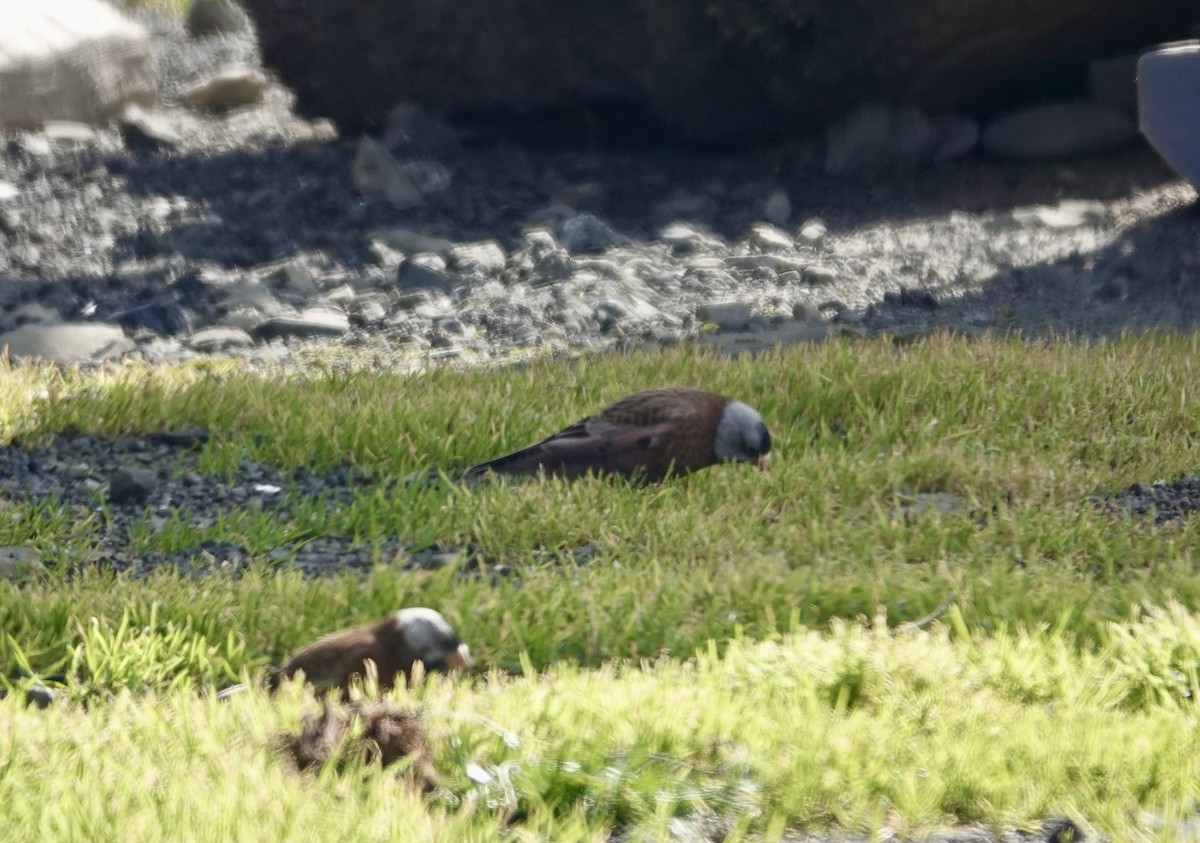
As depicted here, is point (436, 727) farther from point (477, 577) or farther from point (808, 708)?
point (477, 577)

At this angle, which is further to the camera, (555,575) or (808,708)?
(555,575)

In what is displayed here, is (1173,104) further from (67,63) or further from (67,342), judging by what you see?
(67,63)

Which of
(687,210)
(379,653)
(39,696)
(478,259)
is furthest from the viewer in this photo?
(687,210)

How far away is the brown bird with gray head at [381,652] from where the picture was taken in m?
3.65

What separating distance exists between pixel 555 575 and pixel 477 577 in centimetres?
32

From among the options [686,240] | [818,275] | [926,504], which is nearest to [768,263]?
[818,275]

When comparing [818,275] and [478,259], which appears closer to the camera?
[818,275]

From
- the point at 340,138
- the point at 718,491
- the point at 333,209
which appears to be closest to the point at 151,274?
the point at 333,209

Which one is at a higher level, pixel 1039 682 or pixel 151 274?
pixel 1039 682

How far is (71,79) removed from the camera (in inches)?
483

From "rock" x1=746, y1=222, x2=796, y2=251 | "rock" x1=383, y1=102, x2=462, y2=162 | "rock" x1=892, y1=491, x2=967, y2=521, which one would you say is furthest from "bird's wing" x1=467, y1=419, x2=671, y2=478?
"rock" x1=383, y1=102, x2=462, y2=162

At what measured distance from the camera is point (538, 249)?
32.0ft

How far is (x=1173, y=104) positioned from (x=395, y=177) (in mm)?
5316

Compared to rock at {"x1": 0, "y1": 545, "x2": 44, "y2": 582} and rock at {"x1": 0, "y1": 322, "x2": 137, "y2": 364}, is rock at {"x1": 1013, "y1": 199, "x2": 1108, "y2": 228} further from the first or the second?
rock at {"x1": 0, "y1": 545, "x2": 44, "y2": 582}
